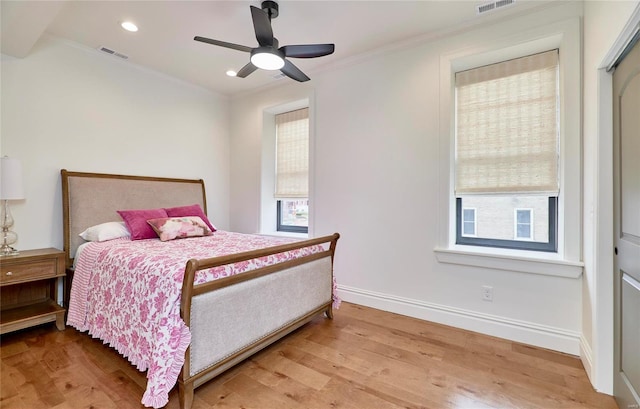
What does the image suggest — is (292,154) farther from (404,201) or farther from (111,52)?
(111,52)

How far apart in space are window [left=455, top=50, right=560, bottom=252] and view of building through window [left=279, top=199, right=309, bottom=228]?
2.07 meters

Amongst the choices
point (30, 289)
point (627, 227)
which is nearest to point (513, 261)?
point (627, 227)

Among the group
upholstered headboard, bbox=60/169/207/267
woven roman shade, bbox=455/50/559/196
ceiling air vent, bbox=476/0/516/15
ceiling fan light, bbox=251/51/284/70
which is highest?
ceiling air vent, bbox=476/0/516/15

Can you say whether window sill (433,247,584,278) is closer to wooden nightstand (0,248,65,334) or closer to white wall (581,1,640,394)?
white wall (581,1,640,394)

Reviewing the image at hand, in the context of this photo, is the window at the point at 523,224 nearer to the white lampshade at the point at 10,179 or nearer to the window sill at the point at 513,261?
the window sill at the point at 513,261

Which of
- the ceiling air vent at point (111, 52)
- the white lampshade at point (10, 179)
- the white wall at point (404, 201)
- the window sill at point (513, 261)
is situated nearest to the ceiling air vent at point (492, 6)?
the white wall at point (404, 201)

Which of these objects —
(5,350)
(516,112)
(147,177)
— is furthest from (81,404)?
(516,112)

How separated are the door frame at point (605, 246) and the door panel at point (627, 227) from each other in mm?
40

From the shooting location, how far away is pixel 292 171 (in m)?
4.16

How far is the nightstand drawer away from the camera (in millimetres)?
2318

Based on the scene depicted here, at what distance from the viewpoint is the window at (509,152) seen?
97.0 inches

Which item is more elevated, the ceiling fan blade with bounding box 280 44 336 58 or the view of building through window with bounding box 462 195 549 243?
the ceiling fan blade with bounding box 280 44 336 58

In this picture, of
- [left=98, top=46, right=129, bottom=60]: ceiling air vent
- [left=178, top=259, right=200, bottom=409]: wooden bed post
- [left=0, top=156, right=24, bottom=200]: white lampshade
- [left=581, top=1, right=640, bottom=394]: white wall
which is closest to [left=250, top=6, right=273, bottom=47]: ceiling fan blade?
[left=178, top=259, right=200, bottom=409]: wooden bed post

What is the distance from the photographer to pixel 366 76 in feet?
10.7
